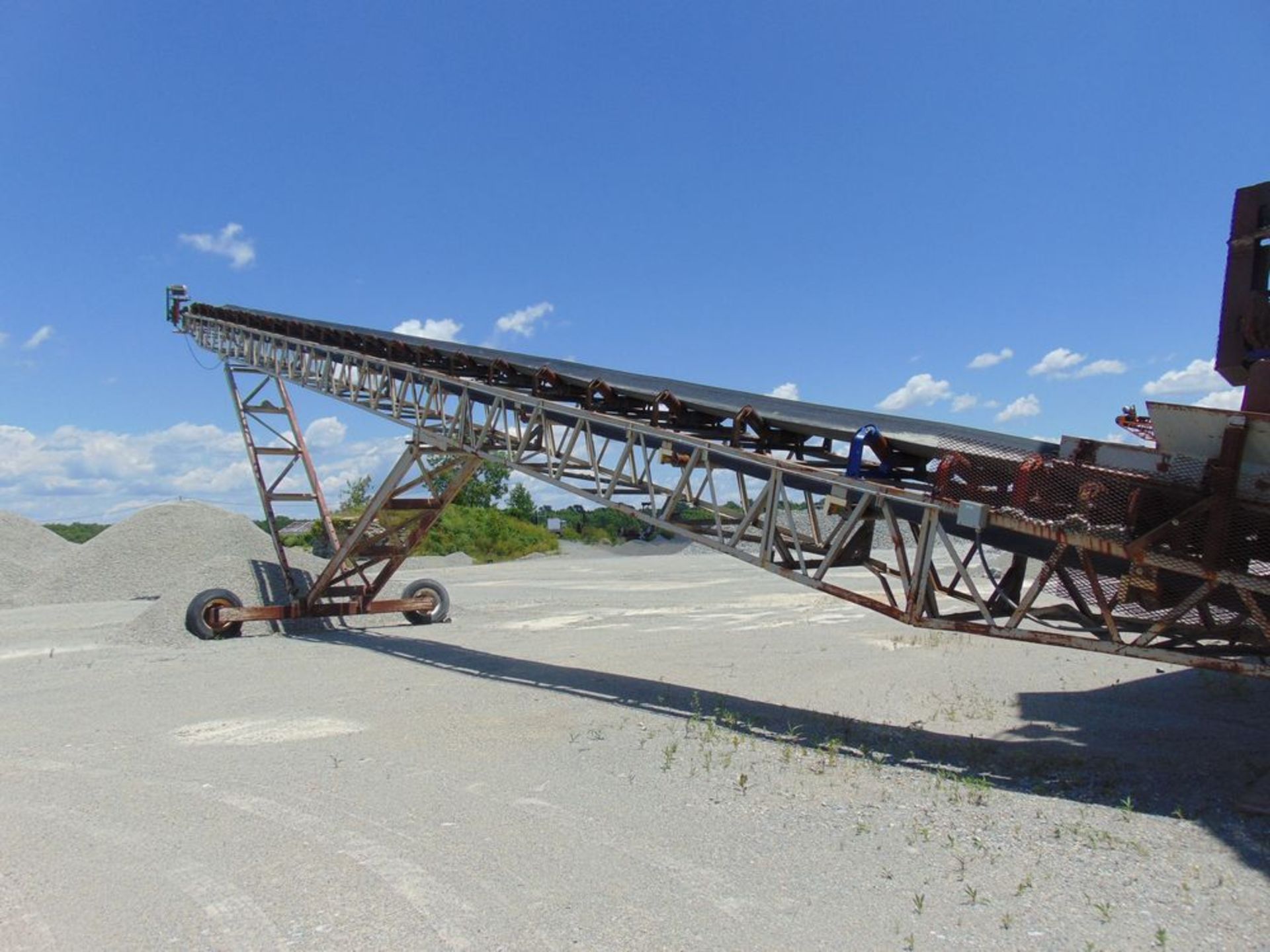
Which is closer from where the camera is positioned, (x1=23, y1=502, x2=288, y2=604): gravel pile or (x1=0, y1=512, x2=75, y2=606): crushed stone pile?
(x1=23, y1=502, x2=288, y2=604): gravel pile

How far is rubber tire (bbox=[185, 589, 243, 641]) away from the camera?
1380cm

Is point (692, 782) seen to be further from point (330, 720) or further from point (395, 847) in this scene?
point (330, 720)

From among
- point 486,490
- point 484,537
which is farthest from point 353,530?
point 486,490

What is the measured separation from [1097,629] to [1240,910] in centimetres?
290

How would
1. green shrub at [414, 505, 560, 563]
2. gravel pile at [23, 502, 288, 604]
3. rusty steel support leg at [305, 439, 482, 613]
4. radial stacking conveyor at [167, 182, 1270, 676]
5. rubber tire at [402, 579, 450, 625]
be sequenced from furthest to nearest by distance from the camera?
green shrub at [414, 505, 560, 563], gravel pile at [23, 502, 288, 604], rubber tire at [402, 579, 450, 625], rusty steel support leg at [305, 439, 482, 613], radial stacking conveyor at [167, 182, 1270, 676]

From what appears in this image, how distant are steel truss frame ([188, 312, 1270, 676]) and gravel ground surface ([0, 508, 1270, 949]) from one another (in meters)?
1.03

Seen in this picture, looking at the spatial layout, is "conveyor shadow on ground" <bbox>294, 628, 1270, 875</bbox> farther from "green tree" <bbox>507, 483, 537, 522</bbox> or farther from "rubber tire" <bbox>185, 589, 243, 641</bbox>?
"green tree" <bbox>507, 483, 537, 522</bbox>

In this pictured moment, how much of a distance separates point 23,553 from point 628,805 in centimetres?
2768

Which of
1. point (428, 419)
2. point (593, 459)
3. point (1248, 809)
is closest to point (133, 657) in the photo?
point (428, 419)

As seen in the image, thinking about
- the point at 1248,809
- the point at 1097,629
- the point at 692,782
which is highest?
the point at 1097,629

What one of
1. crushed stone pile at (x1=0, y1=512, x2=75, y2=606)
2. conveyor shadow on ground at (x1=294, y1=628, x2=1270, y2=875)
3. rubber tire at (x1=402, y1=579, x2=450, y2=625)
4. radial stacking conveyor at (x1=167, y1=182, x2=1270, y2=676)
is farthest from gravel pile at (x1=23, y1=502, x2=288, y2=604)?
conveyor shadow on ground at (x1=294, y1=628, x2=1270, y2=875)

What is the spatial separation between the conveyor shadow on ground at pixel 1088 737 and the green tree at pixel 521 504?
48.9m

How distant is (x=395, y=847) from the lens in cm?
509

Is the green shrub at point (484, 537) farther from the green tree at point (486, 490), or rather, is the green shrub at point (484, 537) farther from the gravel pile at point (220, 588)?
the gravel pile at point (220, 588)
